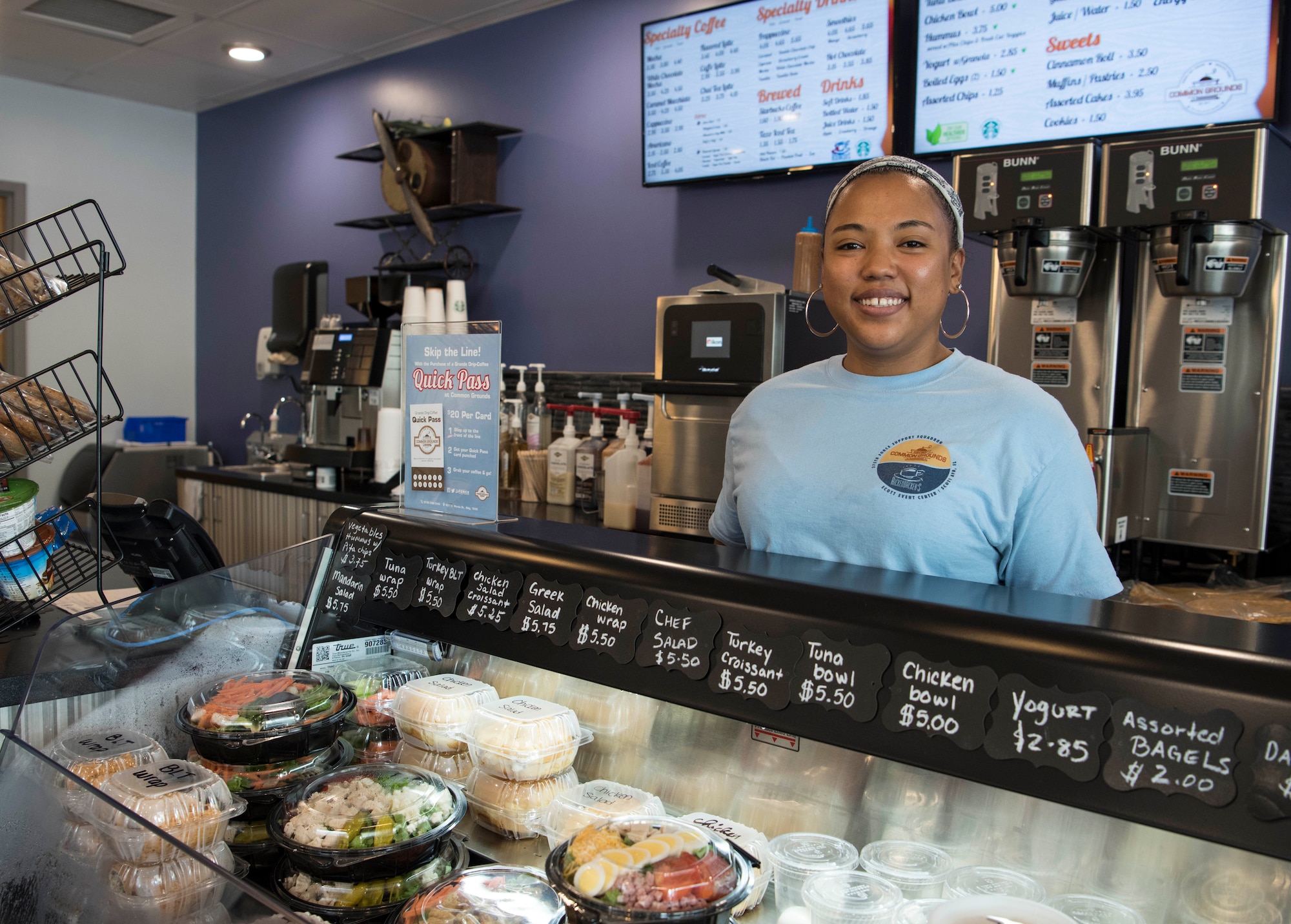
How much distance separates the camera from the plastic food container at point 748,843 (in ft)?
3.64

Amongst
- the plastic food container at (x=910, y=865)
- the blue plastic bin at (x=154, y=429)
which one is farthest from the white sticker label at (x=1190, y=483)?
the blue plastic bin at (x=154, y=429)

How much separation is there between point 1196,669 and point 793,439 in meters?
0.82

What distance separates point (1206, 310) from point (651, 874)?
247cm

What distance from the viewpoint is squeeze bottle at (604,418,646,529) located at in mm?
3684

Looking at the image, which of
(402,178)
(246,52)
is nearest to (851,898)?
(402,178)

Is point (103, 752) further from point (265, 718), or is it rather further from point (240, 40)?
point (240, 40)

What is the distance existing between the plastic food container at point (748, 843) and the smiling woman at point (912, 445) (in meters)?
0.47

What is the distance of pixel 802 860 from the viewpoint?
1.15m

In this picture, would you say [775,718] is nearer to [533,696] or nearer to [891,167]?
[533,696]

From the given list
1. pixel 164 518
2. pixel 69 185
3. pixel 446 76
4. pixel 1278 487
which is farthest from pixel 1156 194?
pixel 69 185

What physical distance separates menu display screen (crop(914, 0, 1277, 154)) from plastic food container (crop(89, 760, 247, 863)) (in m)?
2.96

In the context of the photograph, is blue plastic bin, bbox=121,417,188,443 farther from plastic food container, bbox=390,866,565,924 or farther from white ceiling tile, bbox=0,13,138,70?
plastic food container, bbox=390,866,565,924

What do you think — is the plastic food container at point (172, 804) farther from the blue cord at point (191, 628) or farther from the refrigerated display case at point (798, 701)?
the blue cord at point (191, 628)

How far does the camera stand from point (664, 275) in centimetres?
433
